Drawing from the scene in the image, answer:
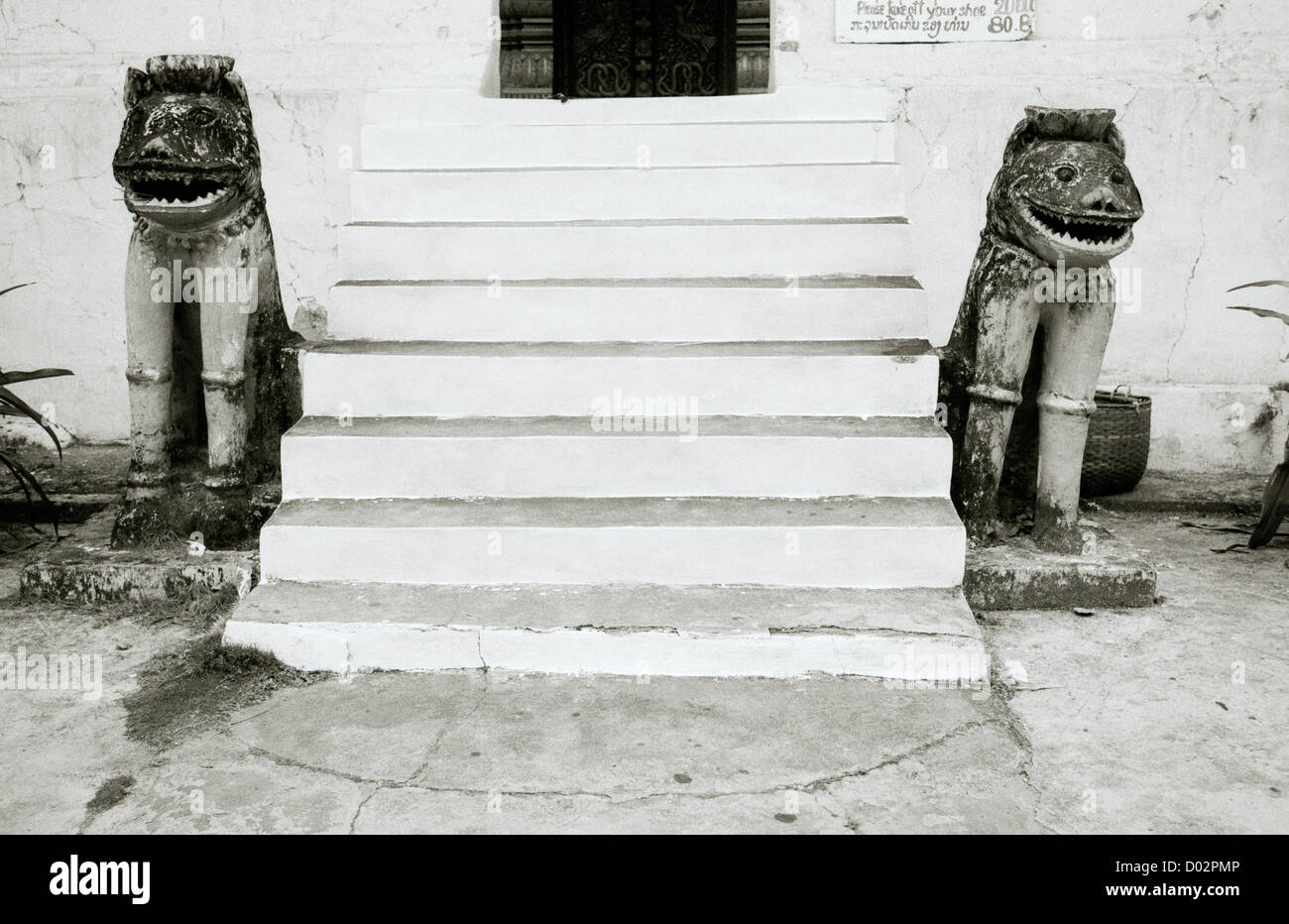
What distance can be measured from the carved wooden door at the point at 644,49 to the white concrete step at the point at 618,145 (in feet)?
6.66

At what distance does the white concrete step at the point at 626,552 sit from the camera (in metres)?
3.46

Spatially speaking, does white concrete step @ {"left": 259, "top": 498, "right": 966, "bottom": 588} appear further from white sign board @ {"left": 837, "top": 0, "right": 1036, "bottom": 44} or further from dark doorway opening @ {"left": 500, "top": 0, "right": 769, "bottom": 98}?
dark doorway opening @ {"left": 500, "top": 0, "right": 769, "bottom": 98}

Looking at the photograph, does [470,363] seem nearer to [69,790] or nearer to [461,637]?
[461,637]

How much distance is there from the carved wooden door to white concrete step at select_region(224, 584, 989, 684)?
439 centimetres

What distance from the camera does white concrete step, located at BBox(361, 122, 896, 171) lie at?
4.95 meters

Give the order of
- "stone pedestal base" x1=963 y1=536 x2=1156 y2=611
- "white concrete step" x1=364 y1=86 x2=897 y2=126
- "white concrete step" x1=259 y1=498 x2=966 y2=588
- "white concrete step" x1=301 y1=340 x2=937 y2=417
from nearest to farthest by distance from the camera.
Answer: "white concrete step" x1=259 y1=498 x2=966 y2=588
"stone pedestal base" x1=963 y1=536 x2=1156 y2=611
"white concrete step" x1=301 y1=340 x2=937 y2=417
"white concrete step" x1=364 y1=86 x2=897 y2=126

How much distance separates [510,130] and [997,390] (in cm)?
232

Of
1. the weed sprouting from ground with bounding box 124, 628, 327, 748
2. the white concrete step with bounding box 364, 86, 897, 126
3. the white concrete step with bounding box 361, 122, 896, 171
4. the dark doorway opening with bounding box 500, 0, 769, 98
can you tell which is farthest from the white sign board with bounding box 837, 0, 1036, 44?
the weed sprouting from ground with bounding box 124, 628, 327, 748

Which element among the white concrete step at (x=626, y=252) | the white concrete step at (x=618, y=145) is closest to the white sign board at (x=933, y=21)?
the white concrete step at (x=618, y=145)

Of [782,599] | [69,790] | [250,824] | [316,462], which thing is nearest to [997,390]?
[782,599]

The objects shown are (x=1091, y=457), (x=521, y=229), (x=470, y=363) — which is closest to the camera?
(x=470, y=363)

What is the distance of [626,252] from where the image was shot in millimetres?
4473

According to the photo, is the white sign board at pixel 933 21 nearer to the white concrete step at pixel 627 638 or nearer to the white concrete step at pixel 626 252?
the white concrete step at pixel 626 252

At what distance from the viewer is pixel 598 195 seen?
187 inches
